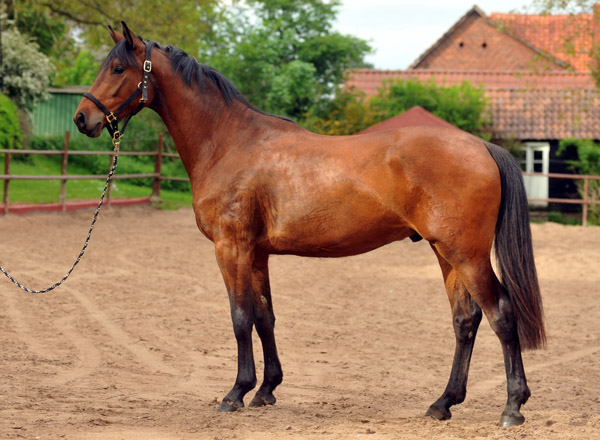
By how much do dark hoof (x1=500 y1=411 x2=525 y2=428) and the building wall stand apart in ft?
101

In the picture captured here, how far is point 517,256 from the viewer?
4.38 m

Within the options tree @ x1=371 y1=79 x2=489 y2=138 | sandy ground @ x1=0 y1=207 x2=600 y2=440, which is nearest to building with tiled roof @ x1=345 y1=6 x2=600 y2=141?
tree @ x1=371 y1=79 x2=489 y2=138

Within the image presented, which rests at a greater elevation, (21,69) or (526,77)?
(526,77)

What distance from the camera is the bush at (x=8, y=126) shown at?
1766 centimetres

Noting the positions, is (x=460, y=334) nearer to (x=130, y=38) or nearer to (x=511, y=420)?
(x=511, y=420)

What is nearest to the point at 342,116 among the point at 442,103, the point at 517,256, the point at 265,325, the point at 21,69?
the point at 442,103

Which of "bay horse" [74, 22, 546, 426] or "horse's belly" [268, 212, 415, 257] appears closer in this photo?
"bay horse" [74, 22, 546, 426]

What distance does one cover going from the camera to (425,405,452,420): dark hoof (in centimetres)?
452

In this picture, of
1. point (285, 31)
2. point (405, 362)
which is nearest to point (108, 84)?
point (405, 362)

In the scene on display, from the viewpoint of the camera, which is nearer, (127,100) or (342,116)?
(127,100)

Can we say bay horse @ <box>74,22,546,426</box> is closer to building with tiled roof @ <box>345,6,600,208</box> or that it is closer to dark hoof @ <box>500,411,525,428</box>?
dark hoof @ <box>500,411,525,428</box>

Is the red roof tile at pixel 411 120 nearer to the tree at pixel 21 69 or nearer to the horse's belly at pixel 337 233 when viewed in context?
the tree at pixel 21 69

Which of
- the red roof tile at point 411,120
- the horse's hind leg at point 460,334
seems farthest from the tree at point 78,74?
Result: the horse's hind leg at point 460,334

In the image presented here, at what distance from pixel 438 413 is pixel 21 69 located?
64.1 feet
